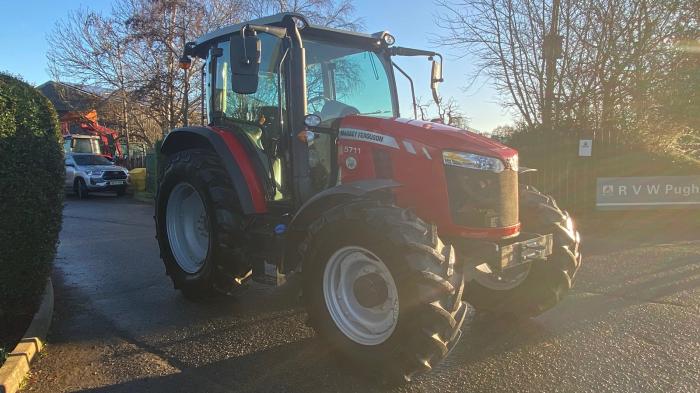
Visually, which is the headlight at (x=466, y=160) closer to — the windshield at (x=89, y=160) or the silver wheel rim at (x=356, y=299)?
the silver wheel rim at (x=356, y=299)

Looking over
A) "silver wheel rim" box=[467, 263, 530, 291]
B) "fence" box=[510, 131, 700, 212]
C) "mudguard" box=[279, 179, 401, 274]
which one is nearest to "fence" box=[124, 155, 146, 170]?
"fence" box=[510, 131, 700, 212]

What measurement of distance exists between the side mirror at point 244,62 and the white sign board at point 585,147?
28.8 feet

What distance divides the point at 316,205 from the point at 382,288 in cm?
81

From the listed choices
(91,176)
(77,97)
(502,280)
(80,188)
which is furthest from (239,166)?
(77,97)

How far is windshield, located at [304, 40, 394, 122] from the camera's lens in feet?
14.9

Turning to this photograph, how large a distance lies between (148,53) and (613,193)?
18.9 meters

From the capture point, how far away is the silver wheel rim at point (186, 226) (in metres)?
5.62

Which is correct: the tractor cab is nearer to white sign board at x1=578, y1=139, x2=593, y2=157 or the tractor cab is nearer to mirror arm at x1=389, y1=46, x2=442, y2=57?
mirror arm at x1=389, y1=46, x2=442, y2=57

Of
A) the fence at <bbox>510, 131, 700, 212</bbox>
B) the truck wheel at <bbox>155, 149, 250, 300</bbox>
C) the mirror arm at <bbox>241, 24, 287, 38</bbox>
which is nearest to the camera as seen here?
the mirror arm at <bbox>241, 24, 287, 38</bbox>

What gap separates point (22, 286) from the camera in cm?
432

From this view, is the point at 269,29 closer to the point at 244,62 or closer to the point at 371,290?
the point at 244,62

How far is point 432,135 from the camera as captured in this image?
3.74 metres

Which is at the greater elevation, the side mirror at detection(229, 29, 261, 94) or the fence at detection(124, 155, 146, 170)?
the side mirror at detection(229, 29, 261, 94)

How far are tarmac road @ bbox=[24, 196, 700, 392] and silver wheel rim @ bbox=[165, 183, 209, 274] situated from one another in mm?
447
